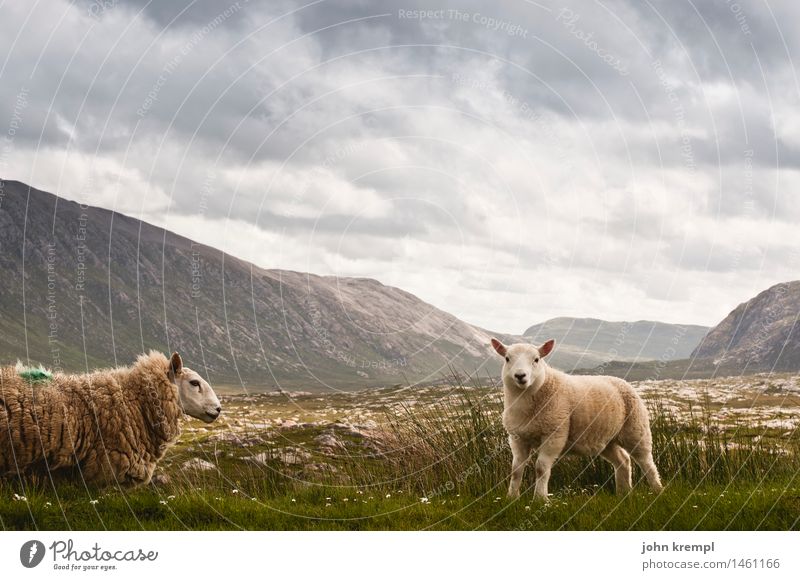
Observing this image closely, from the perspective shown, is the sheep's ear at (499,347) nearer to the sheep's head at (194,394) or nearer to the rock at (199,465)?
the sheep's head at (194,394)

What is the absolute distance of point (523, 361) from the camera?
12.8 metres

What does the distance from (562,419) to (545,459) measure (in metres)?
0.78

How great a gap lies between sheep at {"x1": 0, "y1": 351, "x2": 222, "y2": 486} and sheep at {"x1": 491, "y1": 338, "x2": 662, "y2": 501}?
20.1ft

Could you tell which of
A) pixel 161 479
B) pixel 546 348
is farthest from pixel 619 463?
pixel 161 479

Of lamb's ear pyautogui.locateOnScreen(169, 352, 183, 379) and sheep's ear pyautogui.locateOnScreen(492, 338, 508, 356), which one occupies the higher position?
sheep's ear pyautogui.locateOnScreen(492, 338, 508, 356)

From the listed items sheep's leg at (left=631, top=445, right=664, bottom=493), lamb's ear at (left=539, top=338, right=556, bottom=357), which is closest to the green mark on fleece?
lamb's ear at (left=539, top=338, right=556, bottom=357)

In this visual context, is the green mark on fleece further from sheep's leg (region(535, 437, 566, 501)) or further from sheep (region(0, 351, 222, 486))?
sheep's leg (region(535, 437, 566, 501))

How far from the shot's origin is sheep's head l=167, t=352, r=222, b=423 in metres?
15.2

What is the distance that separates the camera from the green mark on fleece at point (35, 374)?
13.8 metres

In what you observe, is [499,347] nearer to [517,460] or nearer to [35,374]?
[517,460]

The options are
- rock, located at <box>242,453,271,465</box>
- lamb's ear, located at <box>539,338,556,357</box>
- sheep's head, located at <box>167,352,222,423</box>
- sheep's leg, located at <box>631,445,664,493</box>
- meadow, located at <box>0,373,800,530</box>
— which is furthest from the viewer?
rock, located at <box>242,453,271,465</box>

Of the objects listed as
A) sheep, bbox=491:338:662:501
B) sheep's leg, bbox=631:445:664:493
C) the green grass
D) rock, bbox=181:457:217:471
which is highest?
sheep, bbox=491:338:662:501

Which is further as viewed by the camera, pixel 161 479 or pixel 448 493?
pixel 161 479

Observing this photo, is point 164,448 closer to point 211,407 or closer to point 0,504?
point 211,407
